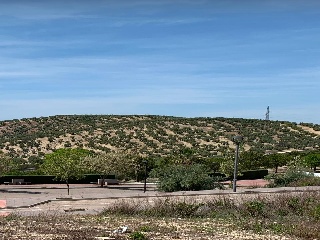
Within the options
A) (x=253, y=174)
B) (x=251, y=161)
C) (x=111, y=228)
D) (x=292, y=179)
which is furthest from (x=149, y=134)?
(x=111, y=228)

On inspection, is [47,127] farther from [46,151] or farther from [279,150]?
[279,150]

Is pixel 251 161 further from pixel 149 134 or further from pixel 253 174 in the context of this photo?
pixel 149 134

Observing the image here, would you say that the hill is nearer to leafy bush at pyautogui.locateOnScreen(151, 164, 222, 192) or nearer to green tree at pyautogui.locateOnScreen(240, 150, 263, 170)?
green tree at pyautogui.locateOnScreen(240, 150, 263, 170)

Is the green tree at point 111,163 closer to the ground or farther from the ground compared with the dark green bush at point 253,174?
farther from the ground

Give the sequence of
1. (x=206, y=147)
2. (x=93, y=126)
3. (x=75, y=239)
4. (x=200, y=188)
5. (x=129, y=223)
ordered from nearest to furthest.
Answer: (x=75, y=239)
(x=129, y=223)
(x=200, y=188)
(x=206, y=147)
(x=93, y=126)

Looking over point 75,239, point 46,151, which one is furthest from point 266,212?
point 46,151

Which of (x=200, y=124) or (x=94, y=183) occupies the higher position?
(x=200, y=124)

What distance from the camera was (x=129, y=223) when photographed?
1470 cm

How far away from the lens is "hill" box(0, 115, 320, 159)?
2982 inches

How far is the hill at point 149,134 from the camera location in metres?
75.8

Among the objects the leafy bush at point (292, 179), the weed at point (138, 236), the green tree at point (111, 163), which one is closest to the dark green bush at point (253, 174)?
the green tree at point (111, 163)

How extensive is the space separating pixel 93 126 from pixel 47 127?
770cm

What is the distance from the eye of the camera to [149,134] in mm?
84125

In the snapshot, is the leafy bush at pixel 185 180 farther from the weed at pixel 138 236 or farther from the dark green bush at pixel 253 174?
the dark green bush at pixel 253 174
